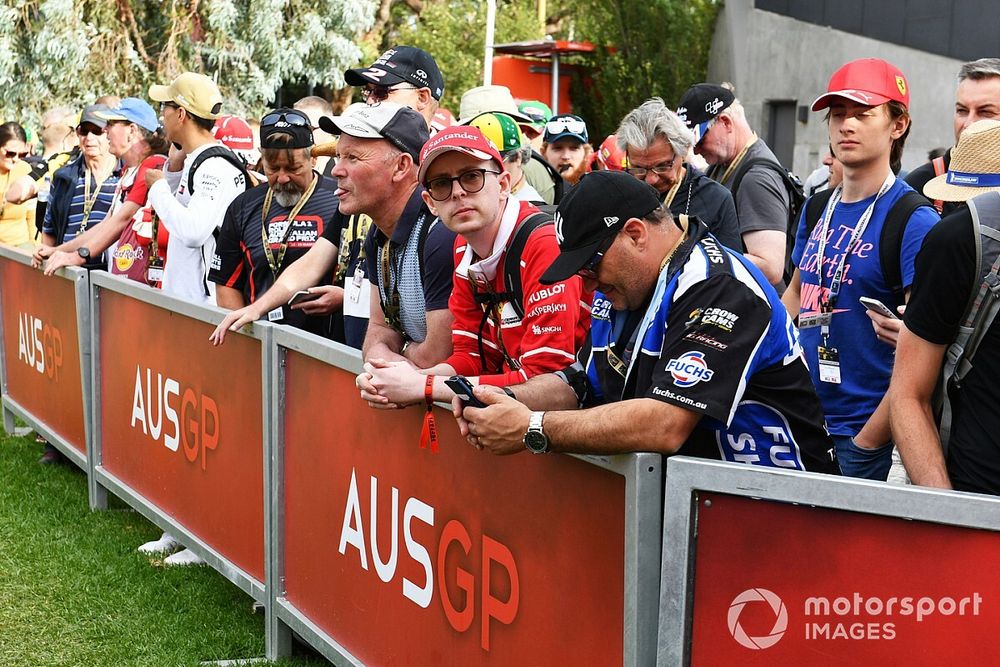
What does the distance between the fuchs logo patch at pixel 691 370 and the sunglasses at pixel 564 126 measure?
24.9 ft

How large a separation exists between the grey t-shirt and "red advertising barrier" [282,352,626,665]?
2.08 m

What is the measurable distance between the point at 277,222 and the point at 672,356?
351cm

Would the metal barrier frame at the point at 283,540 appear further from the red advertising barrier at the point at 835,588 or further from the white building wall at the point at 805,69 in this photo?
the white building wall at the point at 805,69

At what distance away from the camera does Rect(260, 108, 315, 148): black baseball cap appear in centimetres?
577

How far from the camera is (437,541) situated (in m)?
3.74

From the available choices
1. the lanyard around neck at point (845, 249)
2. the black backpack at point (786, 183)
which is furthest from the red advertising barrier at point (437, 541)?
the black backpack at point (786, 183)

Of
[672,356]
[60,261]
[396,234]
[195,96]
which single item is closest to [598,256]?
[672,356]

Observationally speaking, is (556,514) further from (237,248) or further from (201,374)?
(237,248)

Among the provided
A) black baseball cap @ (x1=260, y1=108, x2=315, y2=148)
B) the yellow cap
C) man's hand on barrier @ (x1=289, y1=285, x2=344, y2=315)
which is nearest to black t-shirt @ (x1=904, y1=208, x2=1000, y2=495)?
man's hand on barrier @ (x1=289, y1=285, x2=344, y2=315)

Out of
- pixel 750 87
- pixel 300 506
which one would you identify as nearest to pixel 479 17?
pixel 750 87

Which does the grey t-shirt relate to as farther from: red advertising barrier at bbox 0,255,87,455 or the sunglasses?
the sunglasses

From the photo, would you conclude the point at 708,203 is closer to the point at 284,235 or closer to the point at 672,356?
the point at 284,235

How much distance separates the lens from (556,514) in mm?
3170

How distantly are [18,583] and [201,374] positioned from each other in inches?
60.9
